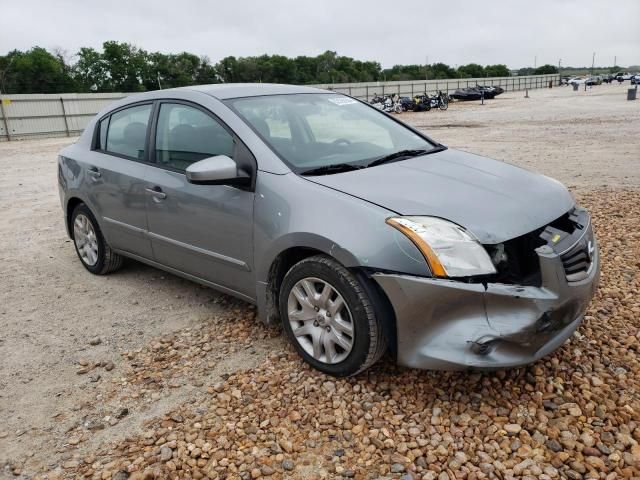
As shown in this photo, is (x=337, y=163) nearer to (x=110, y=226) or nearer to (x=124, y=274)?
(x=110, y=226)

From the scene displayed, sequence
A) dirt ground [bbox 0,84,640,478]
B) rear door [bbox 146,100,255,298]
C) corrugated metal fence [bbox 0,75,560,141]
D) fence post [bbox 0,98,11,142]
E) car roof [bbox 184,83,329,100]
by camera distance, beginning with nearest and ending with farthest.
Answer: dirt ground [bbox 0,84,640,478] < rear door [bbox 146,100,255,298] < car roof [bbox 184,83,329,100] < fence post [bbox 0,98,11,142] < corrugated metal fence [bbox 0,75,560,141]

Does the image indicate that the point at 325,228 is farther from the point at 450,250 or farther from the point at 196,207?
the point at 196,207

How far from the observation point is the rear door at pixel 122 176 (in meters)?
4.13

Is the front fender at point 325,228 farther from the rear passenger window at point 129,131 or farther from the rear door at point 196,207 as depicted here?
the rear passenger window at point 129,131

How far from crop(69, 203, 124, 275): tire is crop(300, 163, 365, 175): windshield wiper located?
2454 millimetres

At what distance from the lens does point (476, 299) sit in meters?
2.50

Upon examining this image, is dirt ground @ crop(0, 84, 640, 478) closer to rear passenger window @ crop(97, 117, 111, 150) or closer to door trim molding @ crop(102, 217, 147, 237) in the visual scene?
door trim molding @ crop(102, 217, 147, 237)

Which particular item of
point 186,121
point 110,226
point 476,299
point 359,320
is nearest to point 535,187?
point 476,299

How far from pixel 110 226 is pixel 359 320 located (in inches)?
106

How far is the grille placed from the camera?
106 inches

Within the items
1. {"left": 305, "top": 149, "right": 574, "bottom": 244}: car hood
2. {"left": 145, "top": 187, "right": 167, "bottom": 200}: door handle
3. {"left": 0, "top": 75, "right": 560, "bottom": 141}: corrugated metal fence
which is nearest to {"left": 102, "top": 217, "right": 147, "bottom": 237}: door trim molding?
→ {"left": 145, "top": 187, "right": 167, "bottom": 200}: door handle

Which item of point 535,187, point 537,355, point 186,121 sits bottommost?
point 537,355

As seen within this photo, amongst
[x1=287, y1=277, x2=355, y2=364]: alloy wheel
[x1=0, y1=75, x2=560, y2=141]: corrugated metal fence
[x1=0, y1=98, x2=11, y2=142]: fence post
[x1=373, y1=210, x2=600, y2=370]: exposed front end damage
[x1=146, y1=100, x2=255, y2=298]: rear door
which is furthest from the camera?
[x1=0, y1=75, x2=560, y2=141]: corrugated metal fence

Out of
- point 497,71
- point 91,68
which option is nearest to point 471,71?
point 497,71
